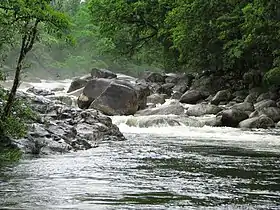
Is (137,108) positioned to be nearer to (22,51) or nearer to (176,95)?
(176,95)

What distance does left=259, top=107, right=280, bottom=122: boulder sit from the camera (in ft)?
71.7

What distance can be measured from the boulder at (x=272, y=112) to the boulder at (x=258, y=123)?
1361 mm

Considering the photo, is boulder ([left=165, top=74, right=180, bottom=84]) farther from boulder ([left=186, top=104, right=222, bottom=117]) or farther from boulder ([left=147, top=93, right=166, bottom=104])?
boulder ([left=186, top=104, right=222, bottom=117])

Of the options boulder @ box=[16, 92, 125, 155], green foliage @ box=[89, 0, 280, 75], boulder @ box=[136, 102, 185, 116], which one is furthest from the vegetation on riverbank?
boulder @ box=[136, 102, 185, 116]

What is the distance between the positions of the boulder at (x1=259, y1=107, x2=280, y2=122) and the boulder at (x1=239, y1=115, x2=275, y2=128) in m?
1.36

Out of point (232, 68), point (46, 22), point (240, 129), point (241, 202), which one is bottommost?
point (241, 202)

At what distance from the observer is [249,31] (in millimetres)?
22078

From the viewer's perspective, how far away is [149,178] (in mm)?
8523

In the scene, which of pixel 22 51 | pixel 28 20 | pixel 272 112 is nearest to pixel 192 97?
pixel 272 112

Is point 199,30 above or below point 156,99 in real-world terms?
above

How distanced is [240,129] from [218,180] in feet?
36.9

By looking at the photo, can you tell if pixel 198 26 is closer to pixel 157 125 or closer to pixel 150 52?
pixel 157 125

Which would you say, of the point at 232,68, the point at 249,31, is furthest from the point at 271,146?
the point at 232,68

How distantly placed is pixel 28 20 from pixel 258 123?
1247cm
